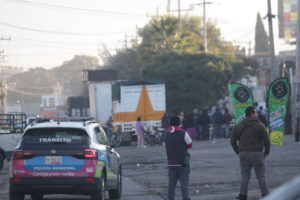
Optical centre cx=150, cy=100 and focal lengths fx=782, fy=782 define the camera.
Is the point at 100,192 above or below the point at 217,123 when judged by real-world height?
above

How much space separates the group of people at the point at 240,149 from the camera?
13.5 metres

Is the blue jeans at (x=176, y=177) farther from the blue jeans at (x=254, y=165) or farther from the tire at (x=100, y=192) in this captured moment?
the tire at (x=100, y=192)

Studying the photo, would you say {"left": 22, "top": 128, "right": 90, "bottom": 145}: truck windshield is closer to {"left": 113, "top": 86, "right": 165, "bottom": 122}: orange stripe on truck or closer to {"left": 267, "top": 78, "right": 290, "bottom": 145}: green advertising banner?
{"left": 267, "top": 78, "right": 290, "bottom": 145}: green advertising banner

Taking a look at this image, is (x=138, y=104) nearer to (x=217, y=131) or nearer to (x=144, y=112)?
(x=144, y=112)

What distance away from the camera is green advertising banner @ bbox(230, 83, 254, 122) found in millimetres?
30555

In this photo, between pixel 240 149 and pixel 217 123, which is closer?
pixel 240 149

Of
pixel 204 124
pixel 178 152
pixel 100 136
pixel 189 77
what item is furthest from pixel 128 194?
pixel 189 77

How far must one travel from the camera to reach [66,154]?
13766 millimetres

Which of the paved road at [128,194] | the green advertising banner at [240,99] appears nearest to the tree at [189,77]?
the green advertising banner at [240,99]

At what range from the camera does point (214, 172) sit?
22031 mm

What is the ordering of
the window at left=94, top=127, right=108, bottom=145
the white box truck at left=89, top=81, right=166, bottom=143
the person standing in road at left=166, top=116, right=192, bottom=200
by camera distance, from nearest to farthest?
the person standing in road at left=166, top=116, right=192, bottom=200
the window at left=94, top=127, right=108, bottom=145
the white box truck at left=89, top=81, right=166, bottom=143

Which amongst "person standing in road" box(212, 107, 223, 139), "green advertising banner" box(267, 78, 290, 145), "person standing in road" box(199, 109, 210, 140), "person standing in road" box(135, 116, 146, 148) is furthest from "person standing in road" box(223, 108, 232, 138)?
"green advertising banner" box(267, 78, 290, 145)

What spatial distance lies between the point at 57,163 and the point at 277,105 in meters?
16.5

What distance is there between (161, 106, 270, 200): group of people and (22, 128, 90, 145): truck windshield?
1549 millimetres
